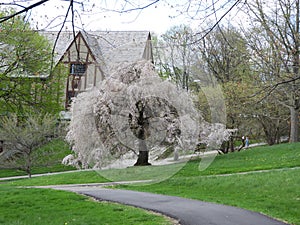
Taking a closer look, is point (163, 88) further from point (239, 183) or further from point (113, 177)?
point (239, 183)

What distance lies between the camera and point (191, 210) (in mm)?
9883

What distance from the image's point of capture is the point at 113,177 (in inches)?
788

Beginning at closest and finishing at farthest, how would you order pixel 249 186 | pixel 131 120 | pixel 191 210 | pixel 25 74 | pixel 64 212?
pixel 64 212 → pixel 191 210 → pixel 249 186 → pixel 25 74 → pixel 131 120

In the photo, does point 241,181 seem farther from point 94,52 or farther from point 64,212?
point 94,52

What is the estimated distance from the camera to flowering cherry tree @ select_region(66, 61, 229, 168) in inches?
838

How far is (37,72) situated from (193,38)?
8.35 meters

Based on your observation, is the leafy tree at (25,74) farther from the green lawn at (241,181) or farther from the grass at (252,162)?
the grass at (252,162)

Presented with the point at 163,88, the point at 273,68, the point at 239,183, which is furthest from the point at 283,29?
the point at 239,183

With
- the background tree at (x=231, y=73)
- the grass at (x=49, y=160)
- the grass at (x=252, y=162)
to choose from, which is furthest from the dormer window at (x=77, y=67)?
the background tree at (x=231, y=73)

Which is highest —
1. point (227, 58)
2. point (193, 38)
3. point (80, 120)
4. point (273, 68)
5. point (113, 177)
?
point (227, 58)

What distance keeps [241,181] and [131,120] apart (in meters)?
7.91

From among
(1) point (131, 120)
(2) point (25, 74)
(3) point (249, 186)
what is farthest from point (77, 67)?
(1) point (131, 120)

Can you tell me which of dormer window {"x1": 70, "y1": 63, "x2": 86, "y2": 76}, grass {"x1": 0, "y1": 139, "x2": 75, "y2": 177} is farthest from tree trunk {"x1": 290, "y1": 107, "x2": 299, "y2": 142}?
grass {"x1": 0, "y1": 139, "x2": 75, "y2": 177}

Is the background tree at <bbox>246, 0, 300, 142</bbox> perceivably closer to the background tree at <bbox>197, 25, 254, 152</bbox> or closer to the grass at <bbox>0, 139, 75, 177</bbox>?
the background tree at <bbox>197, 25, 254, 152</bbox>
